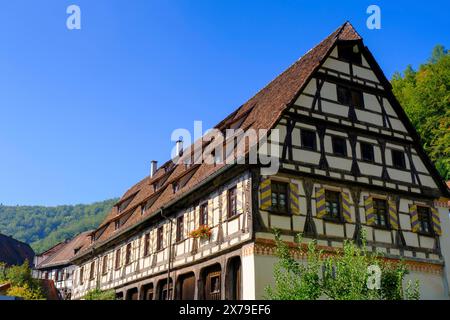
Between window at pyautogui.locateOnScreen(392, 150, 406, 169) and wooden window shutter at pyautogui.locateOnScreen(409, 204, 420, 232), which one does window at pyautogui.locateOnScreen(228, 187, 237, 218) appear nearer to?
window at pyautogui.locateOnScreen(392, 150, 406, 169)

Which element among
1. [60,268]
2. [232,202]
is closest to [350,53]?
[232,202]

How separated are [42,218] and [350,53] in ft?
460

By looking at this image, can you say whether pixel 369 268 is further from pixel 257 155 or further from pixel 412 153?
pixel 412 153

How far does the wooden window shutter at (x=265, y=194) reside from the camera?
18.0 meters

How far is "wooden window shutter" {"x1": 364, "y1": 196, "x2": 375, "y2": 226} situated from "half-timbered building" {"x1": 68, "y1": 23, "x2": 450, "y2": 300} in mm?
40

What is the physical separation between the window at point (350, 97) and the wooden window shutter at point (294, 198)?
178 inches

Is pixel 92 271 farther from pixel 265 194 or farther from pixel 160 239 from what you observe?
pixel 265 194

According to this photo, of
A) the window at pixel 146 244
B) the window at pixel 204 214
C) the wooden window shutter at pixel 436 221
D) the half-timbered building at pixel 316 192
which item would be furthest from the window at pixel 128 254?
the wooden window shutter at pixel 436 221

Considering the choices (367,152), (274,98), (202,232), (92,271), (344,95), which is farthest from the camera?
(92,271)

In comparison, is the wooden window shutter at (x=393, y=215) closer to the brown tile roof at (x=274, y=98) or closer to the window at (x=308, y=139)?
the window at (x=308, y=139)

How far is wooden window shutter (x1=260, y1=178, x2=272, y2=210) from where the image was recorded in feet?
58.9

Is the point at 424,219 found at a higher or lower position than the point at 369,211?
higher

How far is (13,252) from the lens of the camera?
276 ft
